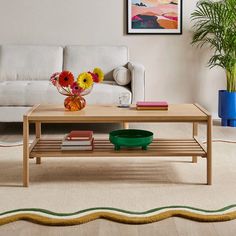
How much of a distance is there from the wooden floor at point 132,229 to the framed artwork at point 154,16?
11.2 feet

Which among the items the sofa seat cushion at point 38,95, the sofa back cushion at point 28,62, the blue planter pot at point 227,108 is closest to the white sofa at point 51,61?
A: the sofa back cushion at point 28,62

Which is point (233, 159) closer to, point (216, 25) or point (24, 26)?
point (216, 25)

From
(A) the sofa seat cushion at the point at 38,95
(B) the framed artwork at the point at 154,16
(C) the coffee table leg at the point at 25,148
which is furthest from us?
(B) the framed artwork at the point at 154,16

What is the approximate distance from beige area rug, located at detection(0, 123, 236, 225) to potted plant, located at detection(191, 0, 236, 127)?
1.43 metres

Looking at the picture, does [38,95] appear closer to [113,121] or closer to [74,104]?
[74,104]

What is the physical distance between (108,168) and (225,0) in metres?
2.57

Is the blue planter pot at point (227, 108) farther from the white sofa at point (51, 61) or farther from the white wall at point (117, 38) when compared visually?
the white sofa at point (51, 61)

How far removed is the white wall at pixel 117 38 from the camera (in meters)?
5.53

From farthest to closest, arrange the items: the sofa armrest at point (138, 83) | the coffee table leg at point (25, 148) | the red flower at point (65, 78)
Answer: the sofa armrest at point (138, 83) → the red flower at point (65, 78) → the coffee table leg at point (25, 148)

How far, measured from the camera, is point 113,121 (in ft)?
9.94

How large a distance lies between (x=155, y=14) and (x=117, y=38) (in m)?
0.48

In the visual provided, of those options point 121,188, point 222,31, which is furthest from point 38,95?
point 222,31

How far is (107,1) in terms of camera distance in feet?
18.2

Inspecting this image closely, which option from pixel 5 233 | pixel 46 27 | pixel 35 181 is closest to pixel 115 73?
pixel 46 27
